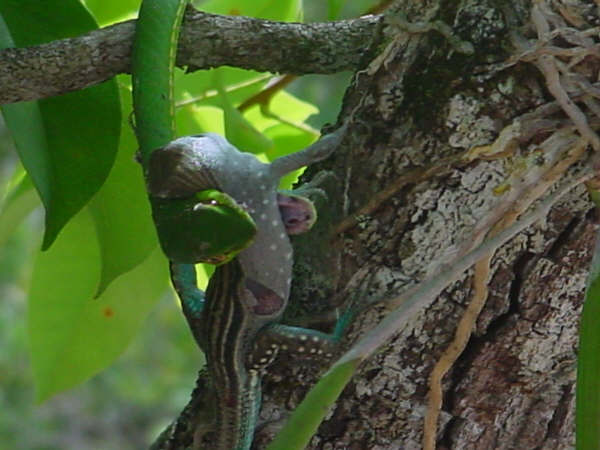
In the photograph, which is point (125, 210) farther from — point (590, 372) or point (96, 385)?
point (96, 385)

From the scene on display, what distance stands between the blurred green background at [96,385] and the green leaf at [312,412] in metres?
4.24

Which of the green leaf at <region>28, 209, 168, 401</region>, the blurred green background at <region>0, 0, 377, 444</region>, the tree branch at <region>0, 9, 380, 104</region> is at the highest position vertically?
Answer: the tree branch at <region>0, 9, 380, 104</region>

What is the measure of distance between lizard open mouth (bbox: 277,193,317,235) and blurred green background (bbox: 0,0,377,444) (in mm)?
4006

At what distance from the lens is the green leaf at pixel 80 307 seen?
1.28 meters

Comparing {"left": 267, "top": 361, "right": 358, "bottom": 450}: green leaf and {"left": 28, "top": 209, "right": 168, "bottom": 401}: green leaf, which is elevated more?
{"left": 267, "top": 361, "right": 358, "bottom": 450}: green leaf

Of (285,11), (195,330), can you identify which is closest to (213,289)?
(195,330)

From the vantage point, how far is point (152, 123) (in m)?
1.01

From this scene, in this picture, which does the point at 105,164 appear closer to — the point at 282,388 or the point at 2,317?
the point at 282,388

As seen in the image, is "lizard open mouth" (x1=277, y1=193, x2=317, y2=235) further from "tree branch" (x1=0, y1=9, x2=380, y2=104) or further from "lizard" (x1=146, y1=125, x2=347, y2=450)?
"tree branch" (x1=0, y1=9, x2=380, y2=104)

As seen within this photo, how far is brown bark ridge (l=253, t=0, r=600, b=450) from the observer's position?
2.80 ft

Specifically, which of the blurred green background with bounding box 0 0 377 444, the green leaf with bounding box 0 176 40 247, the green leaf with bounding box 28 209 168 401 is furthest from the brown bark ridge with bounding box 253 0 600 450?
the blurred green background with bounding box 0 0 377 444

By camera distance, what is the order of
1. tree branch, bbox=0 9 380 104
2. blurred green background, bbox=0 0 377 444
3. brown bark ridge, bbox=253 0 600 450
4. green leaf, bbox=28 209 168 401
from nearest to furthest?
brown bark ridge, bbox=253 0 600 450 → tree branch, bbox=0 9 380 104 → green leaf, bbox=28 209 168 401 → blurred green background, bbox=0 0 377 444

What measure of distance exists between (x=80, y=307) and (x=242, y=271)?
0.39 meters

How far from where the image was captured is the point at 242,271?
0.97m
